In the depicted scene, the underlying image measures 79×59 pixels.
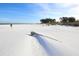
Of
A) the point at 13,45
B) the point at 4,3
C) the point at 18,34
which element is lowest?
the point at 13,45

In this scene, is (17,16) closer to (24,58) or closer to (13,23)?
(13,23)

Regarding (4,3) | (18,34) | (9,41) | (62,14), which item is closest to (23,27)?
(18,34)

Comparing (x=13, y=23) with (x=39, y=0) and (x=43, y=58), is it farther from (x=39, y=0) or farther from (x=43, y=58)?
(x=43, y=58)

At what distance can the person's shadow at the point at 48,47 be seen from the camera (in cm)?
169

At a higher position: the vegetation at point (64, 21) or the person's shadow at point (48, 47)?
the vegetation at point (64, 21)

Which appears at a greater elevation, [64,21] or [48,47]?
[64,21]

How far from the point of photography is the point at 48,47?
1739 millimetres

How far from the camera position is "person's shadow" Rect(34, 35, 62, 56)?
1688 millimetres

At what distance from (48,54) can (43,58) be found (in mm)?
63

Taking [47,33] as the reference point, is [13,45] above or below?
below

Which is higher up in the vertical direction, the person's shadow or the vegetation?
the vegetation

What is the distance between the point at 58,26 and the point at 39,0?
0.34 m

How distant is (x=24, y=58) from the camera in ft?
5.52

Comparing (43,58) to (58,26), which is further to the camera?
(58,26)
